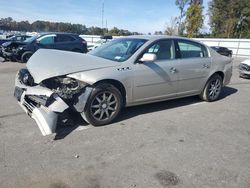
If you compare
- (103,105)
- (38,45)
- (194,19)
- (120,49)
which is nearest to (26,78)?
(103,105)

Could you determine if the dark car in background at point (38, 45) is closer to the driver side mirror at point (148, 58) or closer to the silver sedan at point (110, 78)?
the silver sedan at point (110, 78)

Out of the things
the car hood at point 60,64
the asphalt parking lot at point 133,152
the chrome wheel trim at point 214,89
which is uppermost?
the car hood at point 60,64

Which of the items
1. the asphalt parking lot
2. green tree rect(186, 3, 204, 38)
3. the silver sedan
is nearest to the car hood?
the silver sedan

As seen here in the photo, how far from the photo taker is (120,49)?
508 cm

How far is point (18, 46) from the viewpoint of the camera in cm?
1273

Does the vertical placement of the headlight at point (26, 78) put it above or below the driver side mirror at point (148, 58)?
below

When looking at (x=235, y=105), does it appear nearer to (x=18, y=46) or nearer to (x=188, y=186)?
(x=188, y=186)

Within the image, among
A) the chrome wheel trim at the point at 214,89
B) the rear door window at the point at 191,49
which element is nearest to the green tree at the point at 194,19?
the chrome wheel trim at the point at 214,89

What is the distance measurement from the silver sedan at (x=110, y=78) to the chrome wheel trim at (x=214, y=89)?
371mm

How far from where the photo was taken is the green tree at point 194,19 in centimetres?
3900

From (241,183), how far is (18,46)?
485 inches

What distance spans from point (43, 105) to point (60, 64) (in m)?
0.73

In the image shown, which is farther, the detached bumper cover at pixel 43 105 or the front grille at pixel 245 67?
the front grille at pixel 245 67

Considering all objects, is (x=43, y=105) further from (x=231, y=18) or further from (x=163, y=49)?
(x=231, y=18)
